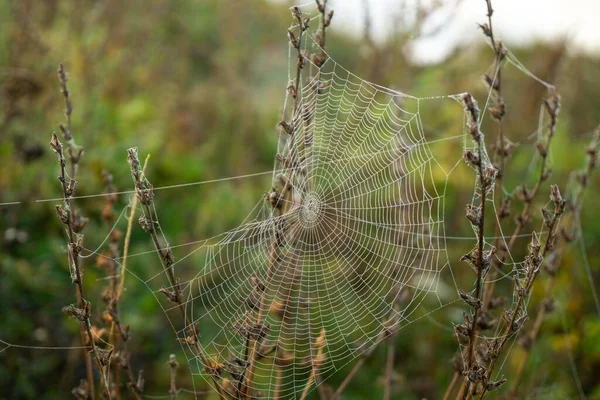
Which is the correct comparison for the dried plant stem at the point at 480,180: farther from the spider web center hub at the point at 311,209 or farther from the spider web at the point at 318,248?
the spider web center hub at the point at 311,209

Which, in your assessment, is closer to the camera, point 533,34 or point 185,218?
point 185,218

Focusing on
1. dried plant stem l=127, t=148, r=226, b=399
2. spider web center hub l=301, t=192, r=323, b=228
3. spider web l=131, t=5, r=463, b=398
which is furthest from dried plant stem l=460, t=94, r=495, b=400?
spider web center hub l=301, t=192, r=323, b=228

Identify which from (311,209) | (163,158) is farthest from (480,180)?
(163,158)

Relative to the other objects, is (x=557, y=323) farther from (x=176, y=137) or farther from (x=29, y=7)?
(x=29, y=7)

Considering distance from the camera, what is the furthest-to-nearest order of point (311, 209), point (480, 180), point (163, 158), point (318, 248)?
point (163, 158) < point (318, 248) < point (311, 209) < point (480, 180)

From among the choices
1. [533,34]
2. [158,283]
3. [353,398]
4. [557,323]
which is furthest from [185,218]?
[533,34]

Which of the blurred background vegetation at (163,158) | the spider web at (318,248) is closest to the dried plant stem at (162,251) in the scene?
the spider web at (318,248)

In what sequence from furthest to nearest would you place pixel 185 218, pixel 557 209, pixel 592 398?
pixel 185 218 → pixel 592 398 → pixel 557 209

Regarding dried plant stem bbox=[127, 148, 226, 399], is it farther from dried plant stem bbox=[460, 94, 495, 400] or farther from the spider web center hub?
the spider web center hub

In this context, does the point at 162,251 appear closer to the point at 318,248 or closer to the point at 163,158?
the point at 318,248
